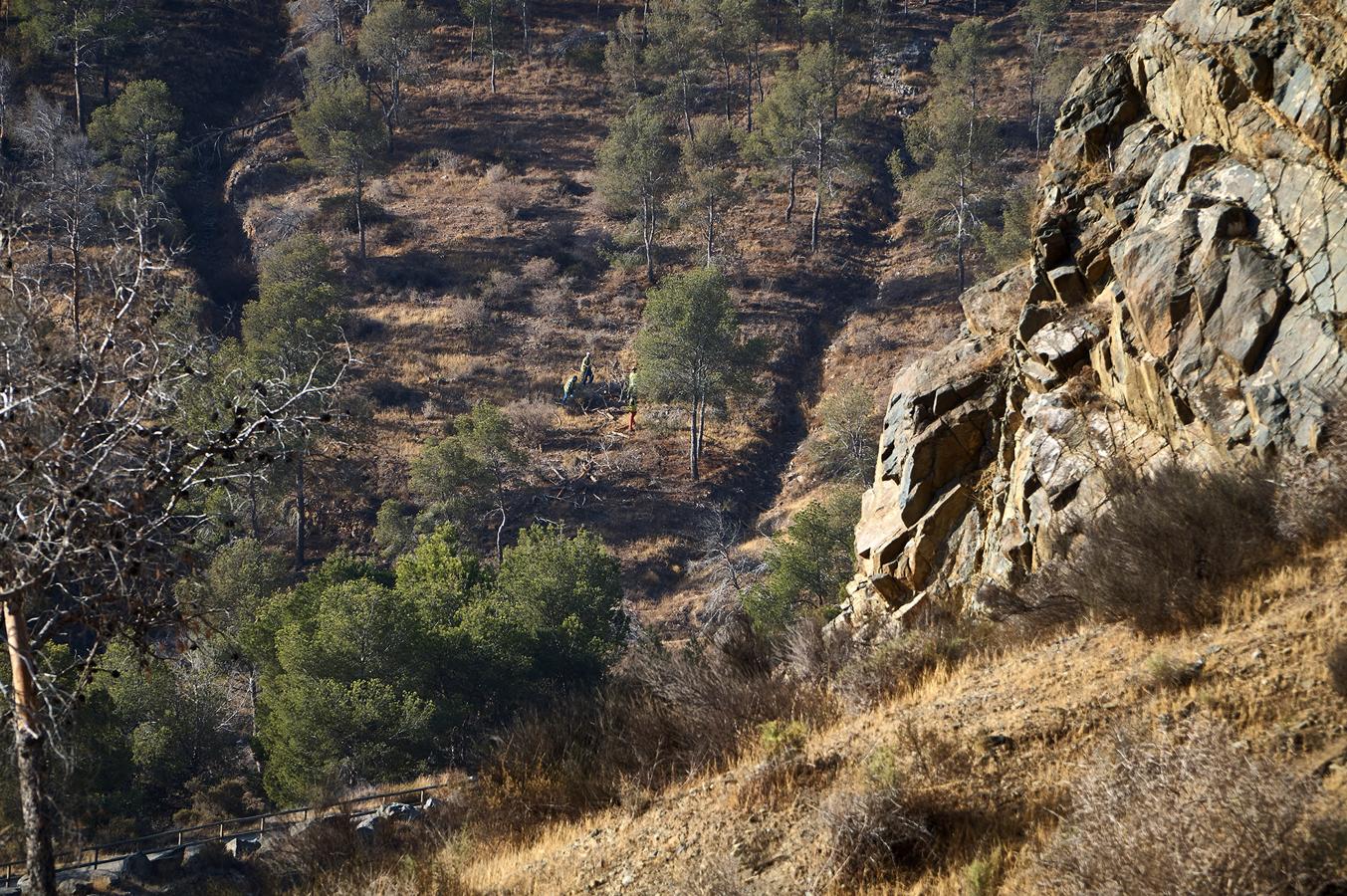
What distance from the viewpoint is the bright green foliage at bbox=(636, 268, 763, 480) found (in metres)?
36.2

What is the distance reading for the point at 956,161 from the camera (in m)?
44.0

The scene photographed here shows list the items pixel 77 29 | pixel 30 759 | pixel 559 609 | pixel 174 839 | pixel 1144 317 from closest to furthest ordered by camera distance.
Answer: pixel 30 759
pixel 1144 317
pixel 174 839
pixel 559 609
pixel 77 29

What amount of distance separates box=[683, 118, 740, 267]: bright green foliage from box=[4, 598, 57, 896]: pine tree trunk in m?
40.8

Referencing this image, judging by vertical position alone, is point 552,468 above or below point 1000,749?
below

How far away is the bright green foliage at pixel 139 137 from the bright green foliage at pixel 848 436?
1385 inches

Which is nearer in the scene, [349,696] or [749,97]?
[349,696]

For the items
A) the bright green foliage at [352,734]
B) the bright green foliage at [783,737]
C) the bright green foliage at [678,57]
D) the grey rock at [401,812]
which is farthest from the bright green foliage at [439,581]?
the bright green foliage at [678,57]

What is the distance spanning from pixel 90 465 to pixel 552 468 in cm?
3105

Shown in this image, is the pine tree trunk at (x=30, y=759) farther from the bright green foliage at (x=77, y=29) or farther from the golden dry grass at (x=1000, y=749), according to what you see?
the bright green foliage at (x=77, y=29)

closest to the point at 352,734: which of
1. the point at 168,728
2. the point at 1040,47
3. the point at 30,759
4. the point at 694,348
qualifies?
the point at 168,728

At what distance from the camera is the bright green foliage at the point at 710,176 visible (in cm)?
4625

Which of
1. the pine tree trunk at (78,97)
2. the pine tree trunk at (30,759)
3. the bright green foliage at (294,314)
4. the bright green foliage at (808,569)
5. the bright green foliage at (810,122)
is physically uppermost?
the pine tree trunk at (78,97)

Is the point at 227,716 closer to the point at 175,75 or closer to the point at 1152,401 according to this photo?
the point at 1152,401

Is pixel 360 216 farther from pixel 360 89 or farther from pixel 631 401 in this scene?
pixel 631 401
